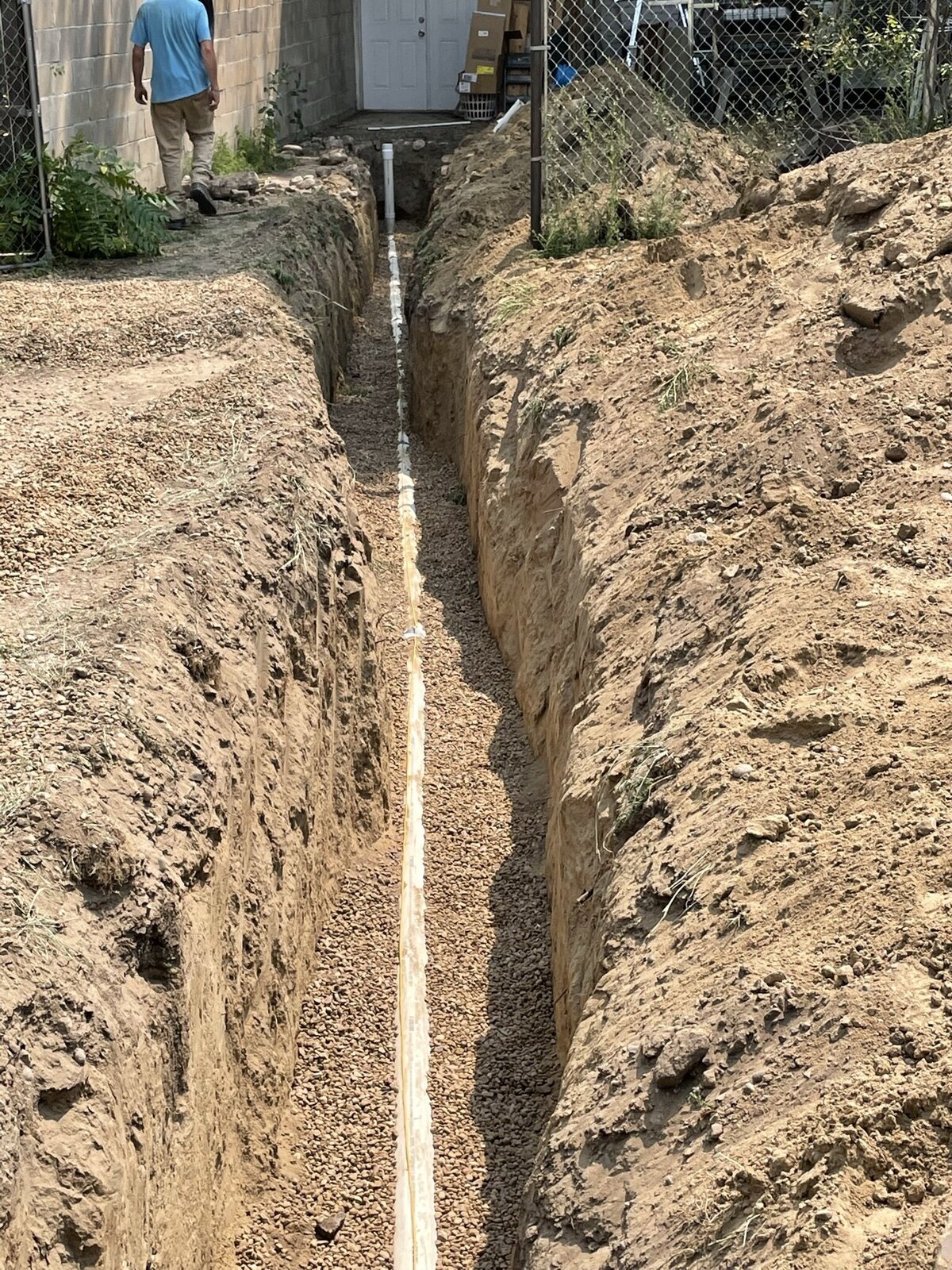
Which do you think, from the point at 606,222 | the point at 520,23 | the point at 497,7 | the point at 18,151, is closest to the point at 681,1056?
the point at 606,222

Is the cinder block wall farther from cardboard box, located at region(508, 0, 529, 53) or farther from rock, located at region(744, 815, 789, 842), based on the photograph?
rock, located at region(744, 815, 789, 842)

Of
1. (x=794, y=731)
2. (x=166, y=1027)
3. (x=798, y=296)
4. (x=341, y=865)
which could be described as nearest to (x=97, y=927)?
(x=166, y=1027)

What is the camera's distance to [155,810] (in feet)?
12.5

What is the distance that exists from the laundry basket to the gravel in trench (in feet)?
43.6

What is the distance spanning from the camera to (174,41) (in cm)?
1095

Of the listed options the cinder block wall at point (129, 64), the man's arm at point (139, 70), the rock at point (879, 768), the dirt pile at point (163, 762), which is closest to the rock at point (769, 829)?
the rock at point (879, 768)

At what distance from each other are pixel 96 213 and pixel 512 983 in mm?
6977

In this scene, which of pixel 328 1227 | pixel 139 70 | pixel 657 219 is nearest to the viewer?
pixel 328 1227

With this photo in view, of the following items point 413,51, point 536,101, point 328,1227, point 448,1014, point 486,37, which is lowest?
point 328,1227

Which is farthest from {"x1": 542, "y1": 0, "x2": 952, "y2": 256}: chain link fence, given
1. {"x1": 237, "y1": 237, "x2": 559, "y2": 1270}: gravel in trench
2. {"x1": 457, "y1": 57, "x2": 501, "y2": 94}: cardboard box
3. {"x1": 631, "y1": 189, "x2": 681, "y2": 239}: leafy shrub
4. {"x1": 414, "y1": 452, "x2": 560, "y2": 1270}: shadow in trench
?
{"x1": 457, "y1": 57, "x2": 501, "y2": 94}: cardboard box

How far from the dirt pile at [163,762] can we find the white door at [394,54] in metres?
14.2

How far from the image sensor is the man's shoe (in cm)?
1153

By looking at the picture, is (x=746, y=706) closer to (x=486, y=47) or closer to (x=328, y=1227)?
(x=328, y=1227)

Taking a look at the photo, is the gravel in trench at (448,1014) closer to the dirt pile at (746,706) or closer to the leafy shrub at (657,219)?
the dirt pile at (746,706)
